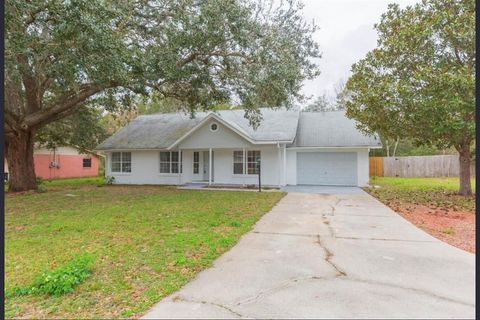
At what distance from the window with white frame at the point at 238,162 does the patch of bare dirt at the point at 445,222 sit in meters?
Answer: 8.99

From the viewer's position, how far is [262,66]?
1023 centimetres

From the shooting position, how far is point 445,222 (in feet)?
26.6

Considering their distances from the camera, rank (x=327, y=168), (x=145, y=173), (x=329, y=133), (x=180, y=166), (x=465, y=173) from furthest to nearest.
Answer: (x=145, y=173) < (x=329, y=133) < (x=180, y=166) < (x=327, y=168) < (x=465, y=173)

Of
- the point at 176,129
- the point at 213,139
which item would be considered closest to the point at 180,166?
the point at 213,139

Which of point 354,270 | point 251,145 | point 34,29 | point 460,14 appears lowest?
point 354,270

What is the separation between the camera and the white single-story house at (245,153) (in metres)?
17.2

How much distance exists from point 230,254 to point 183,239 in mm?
1309

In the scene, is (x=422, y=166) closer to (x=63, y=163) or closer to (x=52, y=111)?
(x=52, y=111)

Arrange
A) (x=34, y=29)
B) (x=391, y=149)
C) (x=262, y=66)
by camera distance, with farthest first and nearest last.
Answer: (x=391, y=149) < (x=262, y=66) < (x=34, y=29)

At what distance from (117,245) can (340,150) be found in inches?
565

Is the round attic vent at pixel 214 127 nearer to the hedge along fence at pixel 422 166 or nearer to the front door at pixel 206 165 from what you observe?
the front door at pixel 206 165

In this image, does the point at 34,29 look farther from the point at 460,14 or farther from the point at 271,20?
the point at 460,14

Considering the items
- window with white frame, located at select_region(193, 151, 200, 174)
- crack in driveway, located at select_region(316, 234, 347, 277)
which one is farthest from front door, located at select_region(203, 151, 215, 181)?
crack in driveway, located at select_region(316, 234, 347, 277)

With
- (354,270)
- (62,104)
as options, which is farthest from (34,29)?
(354,270)
